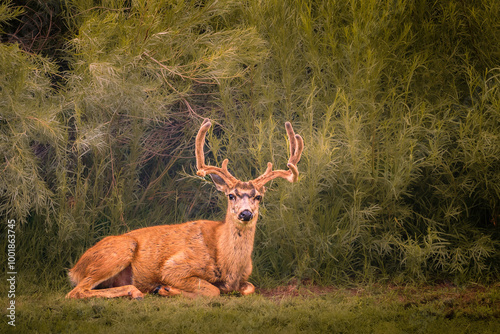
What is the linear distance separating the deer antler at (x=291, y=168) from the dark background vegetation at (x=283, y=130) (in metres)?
0.17

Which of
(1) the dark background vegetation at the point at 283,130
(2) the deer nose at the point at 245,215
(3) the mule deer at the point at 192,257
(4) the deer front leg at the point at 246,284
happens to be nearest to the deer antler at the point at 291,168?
(3) the mule deer at the point at 192,257

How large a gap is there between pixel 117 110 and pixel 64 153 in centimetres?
67

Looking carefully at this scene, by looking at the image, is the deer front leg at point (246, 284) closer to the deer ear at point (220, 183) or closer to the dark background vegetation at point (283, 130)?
the dark background vegetation at point (283, 130)

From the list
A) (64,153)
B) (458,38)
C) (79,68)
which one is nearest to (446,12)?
(458,38)

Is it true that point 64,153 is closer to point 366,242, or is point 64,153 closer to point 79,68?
point 79,68

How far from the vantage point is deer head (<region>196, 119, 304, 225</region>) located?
478cm

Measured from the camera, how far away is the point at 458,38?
6148 mm

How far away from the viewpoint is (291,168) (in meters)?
4.93

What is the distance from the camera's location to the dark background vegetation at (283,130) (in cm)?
524

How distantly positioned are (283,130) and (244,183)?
3.74 ft

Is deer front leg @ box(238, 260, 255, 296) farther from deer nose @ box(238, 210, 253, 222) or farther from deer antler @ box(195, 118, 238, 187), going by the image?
deer antler @ box(195, 118, 238, 187)

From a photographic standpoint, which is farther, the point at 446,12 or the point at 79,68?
the point at 446,12

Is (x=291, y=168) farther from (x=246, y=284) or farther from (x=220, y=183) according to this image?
(x=246, y=284)

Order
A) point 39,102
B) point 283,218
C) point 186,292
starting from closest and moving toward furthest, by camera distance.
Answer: point 186,292 → point 283,218 → point 39,102
